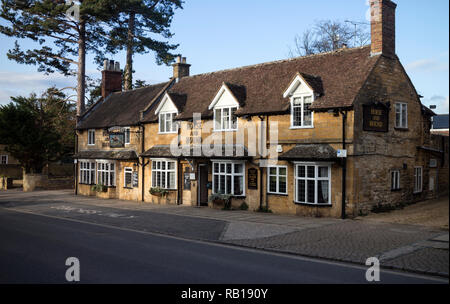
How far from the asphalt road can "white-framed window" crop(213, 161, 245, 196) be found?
8022 mm

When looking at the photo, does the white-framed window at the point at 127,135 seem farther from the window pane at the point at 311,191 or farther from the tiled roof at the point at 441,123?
the tiled roof at the point at 441,123

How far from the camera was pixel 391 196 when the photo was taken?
67.2 feet

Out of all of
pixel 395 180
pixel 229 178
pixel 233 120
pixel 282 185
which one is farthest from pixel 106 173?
pixel 395 180

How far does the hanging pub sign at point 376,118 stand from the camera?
18812 millimetres

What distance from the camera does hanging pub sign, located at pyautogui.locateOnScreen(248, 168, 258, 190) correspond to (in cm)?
2144

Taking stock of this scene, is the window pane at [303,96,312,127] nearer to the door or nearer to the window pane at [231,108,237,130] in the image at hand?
the window pane at [231,108,237,130]

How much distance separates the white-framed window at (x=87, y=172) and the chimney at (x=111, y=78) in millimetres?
6955

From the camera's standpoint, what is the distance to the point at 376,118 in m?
19.3

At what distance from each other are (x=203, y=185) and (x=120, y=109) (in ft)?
37.5

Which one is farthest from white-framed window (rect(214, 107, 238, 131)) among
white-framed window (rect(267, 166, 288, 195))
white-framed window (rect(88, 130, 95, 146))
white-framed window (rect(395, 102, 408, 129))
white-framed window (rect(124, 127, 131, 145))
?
white-framed window (rect(88, 130, 95, 146))

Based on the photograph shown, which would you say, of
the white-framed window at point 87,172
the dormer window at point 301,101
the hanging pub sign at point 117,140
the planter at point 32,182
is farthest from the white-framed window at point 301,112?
the planter at point 32,182
